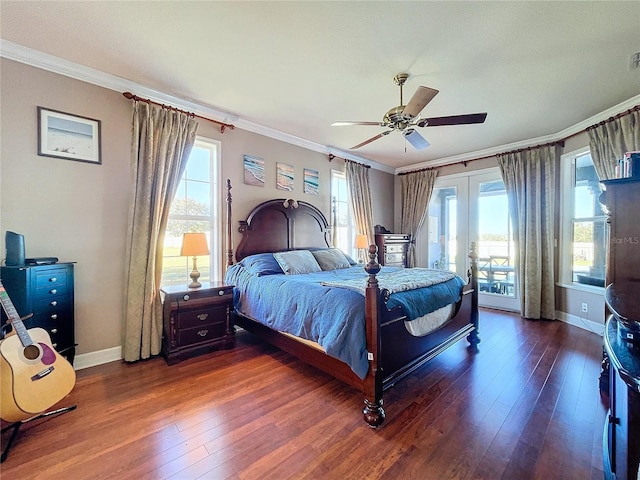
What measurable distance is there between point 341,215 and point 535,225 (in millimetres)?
2987

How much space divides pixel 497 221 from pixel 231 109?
14.8 ft

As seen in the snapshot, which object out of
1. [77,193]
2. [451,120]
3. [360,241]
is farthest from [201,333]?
[451,120]

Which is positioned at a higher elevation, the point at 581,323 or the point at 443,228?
the point at 443,228

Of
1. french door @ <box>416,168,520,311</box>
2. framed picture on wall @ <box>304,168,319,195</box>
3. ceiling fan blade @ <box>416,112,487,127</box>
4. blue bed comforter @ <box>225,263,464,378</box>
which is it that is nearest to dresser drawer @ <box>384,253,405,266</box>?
french door @ <box>416,168,520,311</box>

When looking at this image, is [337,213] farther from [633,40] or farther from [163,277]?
[633,40]

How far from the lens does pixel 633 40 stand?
6.77ft

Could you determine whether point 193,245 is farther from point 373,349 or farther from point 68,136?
point 373,349

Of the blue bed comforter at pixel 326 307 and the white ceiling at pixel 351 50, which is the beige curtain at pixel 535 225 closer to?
the white ceiling at pixel 351 50

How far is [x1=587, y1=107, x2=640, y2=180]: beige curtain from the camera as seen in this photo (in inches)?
115

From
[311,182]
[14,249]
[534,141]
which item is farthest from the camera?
[311,182]

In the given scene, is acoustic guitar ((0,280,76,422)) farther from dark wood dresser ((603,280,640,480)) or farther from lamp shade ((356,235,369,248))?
lamp shade ((356,235,369,248))

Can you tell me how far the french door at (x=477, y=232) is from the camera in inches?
182

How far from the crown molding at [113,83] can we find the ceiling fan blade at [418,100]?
2.14 metres

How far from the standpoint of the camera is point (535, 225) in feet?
13.5
